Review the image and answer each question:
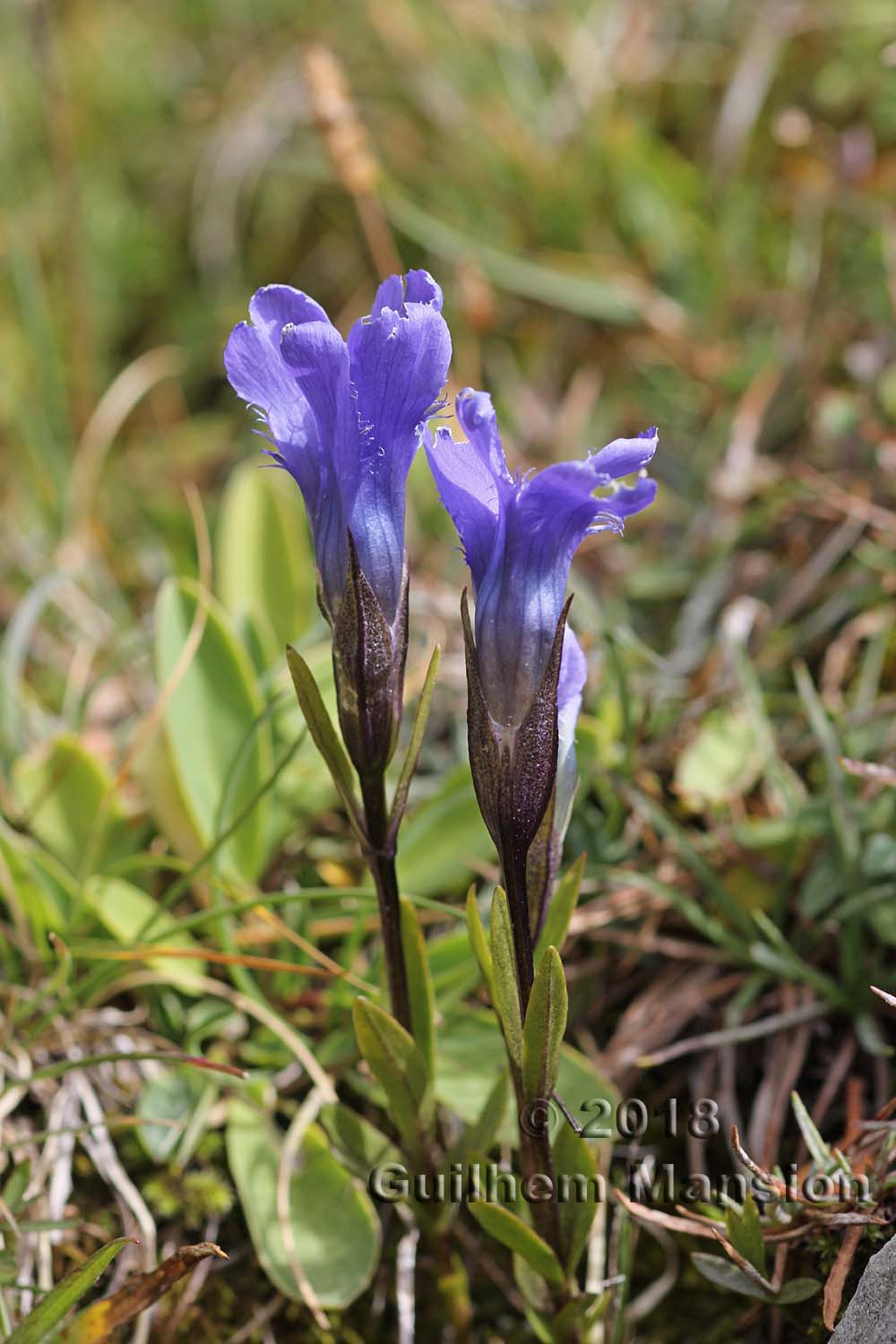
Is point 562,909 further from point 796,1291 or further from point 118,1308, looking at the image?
point 118,1308

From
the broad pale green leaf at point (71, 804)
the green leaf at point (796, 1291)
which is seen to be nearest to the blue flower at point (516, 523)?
the green leaf at point (796, 1291)

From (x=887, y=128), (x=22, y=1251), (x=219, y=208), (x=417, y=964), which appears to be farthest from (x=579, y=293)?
(x=22, y=1251)

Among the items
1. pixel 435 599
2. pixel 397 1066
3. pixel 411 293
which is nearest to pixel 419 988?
pixel 397 1066

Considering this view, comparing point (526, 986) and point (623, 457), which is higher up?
point (623, 457)

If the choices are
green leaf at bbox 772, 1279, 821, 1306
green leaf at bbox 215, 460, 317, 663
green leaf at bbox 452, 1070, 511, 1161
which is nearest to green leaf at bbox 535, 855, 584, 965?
green leaf at bbox 452, 1070, 511, 1161

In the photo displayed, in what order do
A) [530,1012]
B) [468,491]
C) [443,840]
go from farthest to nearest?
[443,840] → [530,1012] → [468,491]
